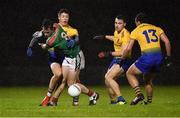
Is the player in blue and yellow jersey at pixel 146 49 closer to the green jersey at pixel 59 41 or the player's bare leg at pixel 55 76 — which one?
the green jersey at pixel 59 41

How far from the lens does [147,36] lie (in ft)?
48.5

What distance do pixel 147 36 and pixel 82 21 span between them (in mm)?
12595

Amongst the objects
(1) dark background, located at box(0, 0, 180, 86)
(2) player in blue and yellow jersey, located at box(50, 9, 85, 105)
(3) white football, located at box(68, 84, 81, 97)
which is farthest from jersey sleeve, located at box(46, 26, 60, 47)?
(1) dark background, located at box(0, 0, 180, 86)

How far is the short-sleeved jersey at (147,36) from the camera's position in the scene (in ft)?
48.5

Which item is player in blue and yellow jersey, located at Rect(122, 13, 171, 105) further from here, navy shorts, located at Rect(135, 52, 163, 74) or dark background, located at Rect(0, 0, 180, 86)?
dark background, located at Rect(0, 0, 180, 86)

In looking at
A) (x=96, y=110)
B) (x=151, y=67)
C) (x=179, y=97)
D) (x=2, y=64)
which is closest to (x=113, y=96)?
(x=151, y=67)

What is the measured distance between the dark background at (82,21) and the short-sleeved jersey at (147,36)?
11.7 metres

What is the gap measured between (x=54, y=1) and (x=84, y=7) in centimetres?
111

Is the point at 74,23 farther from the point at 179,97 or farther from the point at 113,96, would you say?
the point at 113,96

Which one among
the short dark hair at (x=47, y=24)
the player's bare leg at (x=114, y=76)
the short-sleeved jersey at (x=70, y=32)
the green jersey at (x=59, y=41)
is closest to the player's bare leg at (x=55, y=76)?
the green jersey at (x=59, y=41)

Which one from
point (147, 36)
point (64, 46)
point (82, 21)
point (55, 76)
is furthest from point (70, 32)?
point (82, 21)

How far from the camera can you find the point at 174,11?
2759 centimetres

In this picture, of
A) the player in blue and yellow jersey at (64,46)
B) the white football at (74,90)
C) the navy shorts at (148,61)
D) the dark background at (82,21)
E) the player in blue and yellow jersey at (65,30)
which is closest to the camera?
the white football at (74,90)

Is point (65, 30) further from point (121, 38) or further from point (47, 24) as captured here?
point (121, 38)
